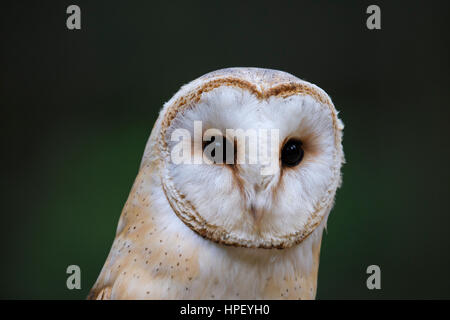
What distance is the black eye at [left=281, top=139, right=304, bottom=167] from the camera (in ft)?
3.41

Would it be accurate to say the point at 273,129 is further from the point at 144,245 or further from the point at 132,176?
the point at 132,176

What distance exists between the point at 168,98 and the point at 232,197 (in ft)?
4.58

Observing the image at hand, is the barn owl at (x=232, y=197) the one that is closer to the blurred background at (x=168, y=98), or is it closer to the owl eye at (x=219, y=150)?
the owl eye at (x=219, y=150)

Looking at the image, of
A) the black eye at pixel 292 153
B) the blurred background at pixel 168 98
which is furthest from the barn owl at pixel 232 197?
the blurred background at pixel 168 98

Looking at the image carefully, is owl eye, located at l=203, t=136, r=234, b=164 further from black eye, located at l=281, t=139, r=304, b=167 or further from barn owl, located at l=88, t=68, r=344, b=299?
black eye, located at l=281, t=139, r=304, b=167

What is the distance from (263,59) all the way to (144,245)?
140cm

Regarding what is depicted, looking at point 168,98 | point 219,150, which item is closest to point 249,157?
point 219,150

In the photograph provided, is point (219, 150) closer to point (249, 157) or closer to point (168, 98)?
point (249, 157)

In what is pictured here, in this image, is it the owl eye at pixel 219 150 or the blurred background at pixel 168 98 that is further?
the blurred background at pixel 168 98

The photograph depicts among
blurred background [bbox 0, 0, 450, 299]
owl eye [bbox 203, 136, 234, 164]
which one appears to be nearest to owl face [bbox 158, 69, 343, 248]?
owl eye [bbox 203, 136, 234, 164]

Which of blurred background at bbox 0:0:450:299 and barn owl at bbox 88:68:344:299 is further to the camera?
blurred background at bbox 0:0:450:299

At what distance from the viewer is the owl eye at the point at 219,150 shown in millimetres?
989

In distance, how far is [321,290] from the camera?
88.1 inches
